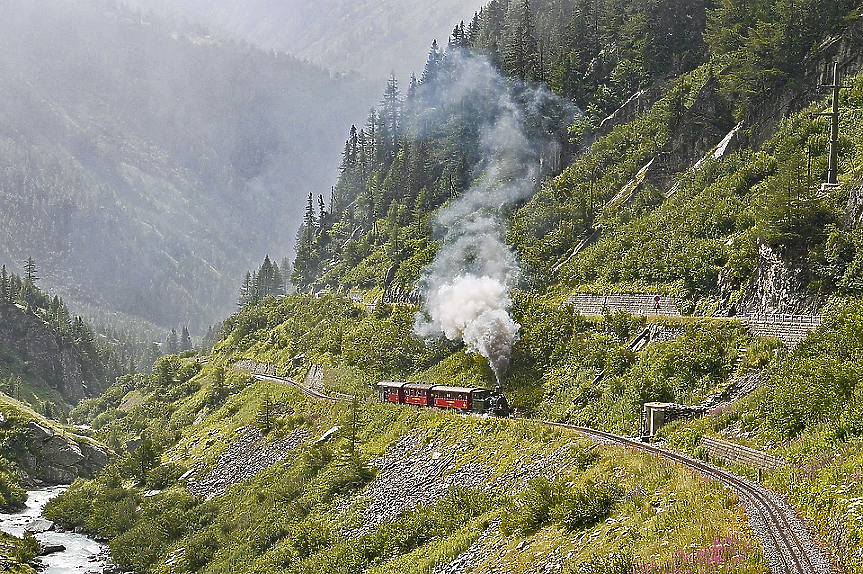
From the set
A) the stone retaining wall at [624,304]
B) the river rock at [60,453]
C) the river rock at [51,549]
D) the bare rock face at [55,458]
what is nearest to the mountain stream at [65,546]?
the river rock at [51,549]

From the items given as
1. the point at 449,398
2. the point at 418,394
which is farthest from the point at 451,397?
the point at 418,394

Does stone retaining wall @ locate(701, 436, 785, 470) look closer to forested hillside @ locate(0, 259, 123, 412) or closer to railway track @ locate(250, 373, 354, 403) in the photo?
railway track @ locate(250, 373, 354, 403)

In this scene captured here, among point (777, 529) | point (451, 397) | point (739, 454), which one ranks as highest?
point (451, 397)

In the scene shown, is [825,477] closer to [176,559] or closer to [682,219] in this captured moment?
[682,219]

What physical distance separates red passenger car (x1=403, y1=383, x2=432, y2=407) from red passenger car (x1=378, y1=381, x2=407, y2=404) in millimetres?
517

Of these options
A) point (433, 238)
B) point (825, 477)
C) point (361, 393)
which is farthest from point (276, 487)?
point (433, 238)

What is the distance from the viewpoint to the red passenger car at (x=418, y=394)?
168 ft

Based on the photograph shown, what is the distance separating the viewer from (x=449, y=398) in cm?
4844

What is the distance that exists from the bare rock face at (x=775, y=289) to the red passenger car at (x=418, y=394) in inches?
789

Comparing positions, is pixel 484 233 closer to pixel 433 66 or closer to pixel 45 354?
pixel 433 66

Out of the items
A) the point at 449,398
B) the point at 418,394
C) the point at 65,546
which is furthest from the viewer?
the point at 65,546

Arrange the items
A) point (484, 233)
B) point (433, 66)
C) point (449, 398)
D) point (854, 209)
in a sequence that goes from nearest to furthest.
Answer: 1. point (854, 209)
2. point (449, 398)
3. point (484, 233)
4. point (433, 66)

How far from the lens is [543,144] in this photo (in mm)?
84438

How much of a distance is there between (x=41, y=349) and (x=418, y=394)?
129666 millimetres
